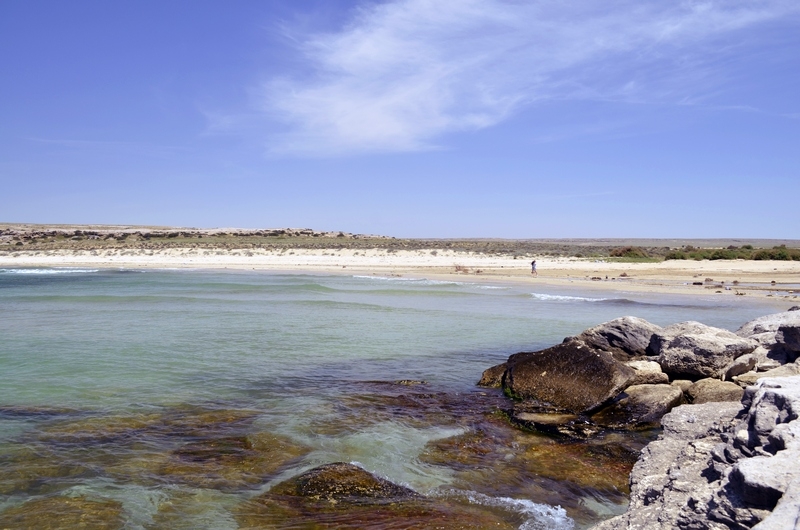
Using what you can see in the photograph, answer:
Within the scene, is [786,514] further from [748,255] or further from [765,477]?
[748,255]

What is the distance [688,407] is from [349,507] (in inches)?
126

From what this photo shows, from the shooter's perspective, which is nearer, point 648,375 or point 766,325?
point 648,375

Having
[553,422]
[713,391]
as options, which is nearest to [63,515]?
[553,422]

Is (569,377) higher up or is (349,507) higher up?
(569,377)

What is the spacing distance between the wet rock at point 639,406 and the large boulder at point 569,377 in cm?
15

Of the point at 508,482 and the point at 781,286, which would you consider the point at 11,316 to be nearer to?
the point at 508,482

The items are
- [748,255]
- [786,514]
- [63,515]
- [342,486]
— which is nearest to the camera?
[786,514]

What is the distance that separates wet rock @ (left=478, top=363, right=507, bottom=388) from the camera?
9812mm

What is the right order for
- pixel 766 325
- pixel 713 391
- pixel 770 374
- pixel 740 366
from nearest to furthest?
pixel 770 374 → pixel 713 391 → pixel 740 366 → pixel 766 325

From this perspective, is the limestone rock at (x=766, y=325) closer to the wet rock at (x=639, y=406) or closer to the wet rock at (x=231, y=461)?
the wet rock at (x=639, y=406)

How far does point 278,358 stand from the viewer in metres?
12.2

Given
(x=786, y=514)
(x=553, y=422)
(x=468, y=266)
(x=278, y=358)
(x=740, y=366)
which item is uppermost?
(x=786, y=514)

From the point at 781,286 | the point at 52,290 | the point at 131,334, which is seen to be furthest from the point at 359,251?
the point at 131,334

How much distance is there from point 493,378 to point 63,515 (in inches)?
257
